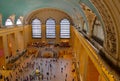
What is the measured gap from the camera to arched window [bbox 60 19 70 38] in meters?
32.2

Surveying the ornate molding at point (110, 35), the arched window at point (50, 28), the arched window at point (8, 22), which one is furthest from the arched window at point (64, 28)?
the ornate molding at point (110, 35)

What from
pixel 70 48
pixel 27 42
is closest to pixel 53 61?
pixel 70 48

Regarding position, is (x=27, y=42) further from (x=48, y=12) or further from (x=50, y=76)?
(x=50, y=76)

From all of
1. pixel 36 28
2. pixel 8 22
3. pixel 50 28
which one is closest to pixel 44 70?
pixel 8 22

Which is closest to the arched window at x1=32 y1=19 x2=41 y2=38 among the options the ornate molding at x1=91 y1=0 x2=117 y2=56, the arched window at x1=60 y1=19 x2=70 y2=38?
the arched window at x1=60 y1=19 x2=70 y2=38

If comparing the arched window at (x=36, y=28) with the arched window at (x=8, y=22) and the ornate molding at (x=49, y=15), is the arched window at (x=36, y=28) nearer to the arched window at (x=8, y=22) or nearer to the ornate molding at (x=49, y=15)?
the ornate molding at (x=49, y=15)

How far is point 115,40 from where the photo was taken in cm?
517

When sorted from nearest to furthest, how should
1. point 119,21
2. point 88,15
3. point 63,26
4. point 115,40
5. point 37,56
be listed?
point 119,21 → point 115,40 → point 88,15 → point 37,56 → point 63,26

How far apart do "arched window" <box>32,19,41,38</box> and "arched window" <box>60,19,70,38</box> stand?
390 centimetres

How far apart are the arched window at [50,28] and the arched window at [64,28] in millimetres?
1418

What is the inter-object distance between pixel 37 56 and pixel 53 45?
183 inches

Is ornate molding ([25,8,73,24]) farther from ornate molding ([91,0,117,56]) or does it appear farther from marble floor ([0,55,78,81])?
ornate molding ([91,0,117,56])

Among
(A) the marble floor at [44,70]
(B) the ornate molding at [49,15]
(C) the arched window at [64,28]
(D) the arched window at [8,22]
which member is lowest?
(A) the marble floor at [44,70]

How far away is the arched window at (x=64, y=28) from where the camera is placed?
106ft
